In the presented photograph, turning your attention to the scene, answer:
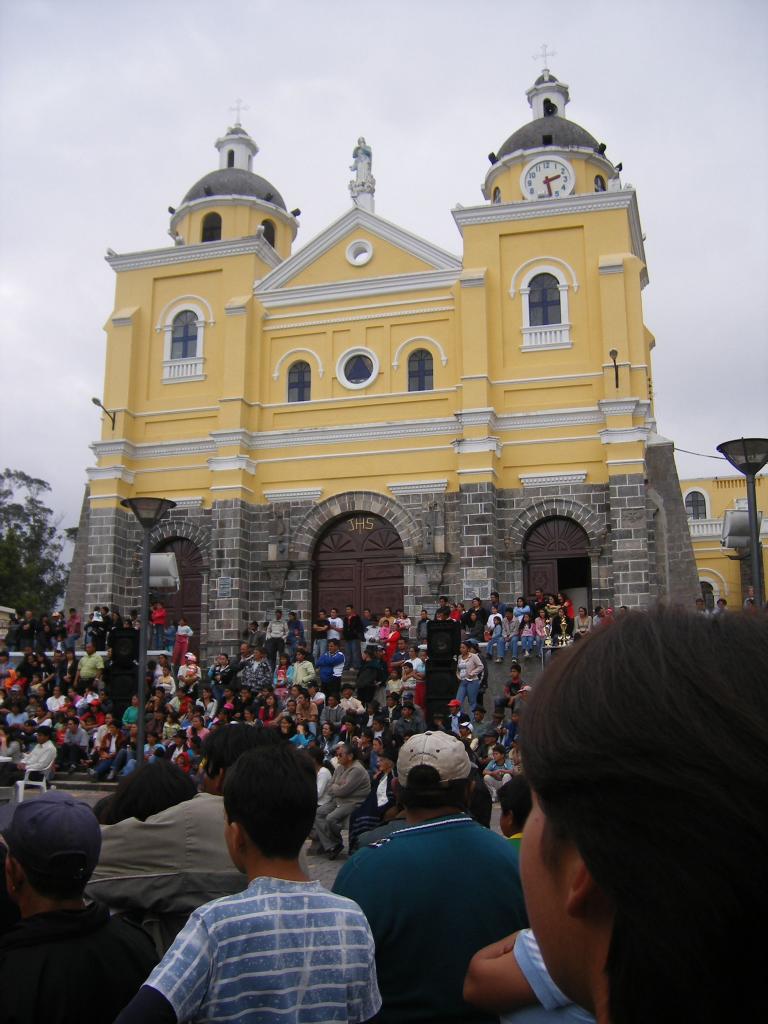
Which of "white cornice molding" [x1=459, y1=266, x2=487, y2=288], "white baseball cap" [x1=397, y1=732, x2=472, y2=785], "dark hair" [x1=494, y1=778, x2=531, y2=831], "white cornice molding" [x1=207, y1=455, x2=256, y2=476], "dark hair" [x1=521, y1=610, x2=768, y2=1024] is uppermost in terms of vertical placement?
"white cornice molding" [x1=459, y1=266, x2=487, y2=288]

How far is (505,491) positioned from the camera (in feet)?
71.8

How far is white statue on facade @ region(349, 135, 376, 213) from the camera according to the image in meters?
25.5

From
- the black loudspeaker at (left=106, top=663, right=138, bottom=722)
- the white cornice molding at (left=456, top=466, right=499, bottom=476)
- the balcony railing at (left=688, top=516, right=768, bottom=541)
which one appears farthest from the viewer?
the balcony railing at (left=688, top=516, right=768, bottom=541)

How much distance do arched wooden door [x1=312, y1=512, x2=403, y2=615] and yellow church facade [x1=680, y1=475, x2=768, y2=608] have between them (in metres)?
14.7

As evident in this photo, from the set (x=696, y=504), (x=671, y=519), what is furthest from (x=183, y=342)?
(x=696, y=504)

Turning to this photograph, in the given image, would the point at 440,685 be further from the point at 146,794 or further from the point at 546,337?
the point at 146,794

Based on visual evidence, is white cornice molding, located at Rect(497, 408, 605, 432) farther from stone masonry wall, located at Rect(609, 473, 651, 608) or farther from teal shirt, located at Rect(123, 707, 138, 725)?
teal shirt, located at Rect(123, 707, 138, 725)

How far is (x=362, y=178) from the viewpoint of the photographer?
25.9 meters

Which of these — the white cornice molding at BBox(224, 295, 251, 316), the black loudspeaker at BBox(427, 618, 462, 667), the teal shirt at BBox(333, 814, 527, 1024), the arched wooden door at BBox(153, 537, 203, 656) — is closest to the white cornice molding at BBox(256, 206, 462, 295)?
the white cornice molding at BBox(224, 295, 251, 316)

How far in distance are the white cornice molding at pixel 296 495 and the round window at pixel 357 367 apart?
3.06 meters

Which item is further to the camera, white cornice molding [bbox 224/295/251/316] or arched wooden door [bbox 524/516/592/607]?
white cornice molding [bbox 224/295/251/316]

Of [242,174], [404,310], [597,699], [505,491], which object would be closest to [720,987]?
[597,699]

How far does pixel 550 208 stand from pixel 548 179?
2265mm

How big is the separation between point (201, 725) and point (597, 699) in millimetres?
15183
